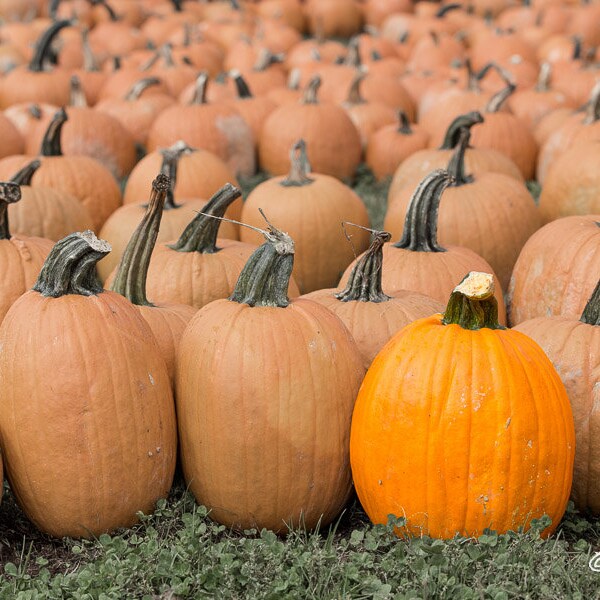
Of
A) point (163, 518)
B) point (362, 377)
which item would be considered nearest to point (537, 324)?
point (362, 377)

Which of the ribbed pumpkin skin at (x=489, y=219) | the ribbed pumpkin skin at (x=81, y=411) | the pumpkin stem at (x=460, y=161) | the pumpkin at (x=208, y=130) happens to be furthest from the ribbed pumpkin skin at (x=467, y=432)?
the pumpkin at (x=208, y=130)

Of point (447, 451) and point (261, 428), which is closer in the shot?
point (447, 451)

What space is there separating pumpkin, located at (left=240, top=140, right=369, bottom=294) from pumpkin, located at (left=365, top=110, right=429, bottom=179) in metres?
2.11

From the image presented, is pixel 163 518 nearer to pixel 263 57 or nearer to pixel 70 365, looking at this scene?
pixel 70 365

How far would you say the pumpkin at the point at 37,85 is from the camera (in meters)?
8.62

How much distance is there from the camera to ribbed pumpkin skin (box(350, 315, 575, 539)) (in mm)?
2596

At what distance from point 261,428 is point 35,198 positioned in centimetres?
249

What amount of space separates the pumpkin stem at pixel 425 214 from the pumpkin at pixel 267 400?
3.06 ft

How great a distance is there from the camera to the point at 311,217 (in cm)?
498

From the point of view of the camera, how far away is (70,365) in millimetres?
2678

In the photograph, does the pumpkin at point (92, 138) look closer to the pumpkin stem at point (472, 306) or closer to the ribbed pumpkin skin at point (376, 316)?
the ribbed pumpkin skin at point (376, 316)

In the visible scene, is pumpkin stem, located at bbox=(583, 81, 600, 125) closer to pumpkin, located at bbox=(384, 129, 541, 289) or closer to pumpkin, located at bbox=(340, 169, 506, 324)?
pumpkin, located at bbox=(384, 129, 541, 289)

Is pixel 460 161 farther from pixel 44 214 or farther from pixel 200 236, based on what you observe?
pixel 44 214

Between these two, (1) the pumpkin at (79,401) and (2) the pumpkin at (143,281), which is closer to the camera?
(1) the pumpkin at (79,401)
